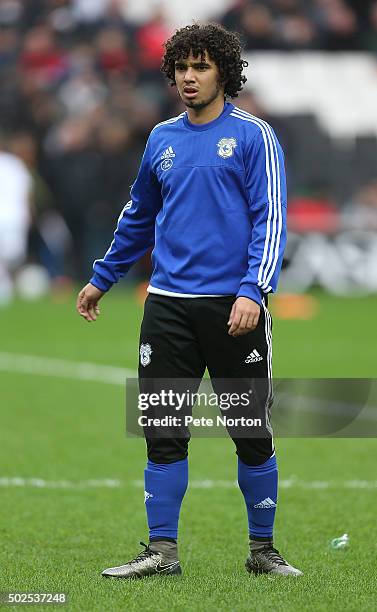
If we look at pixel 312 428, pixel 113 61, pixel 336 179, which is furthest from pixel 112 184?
pixel 312 428

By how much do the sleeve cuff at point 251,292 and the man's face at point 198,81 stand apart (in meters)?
0.73

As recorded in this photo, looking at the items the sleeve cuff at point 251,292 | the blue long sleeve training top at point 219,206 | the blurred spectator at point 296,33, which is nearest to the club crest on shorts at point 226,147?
the blue long sleeve training top at point 219,206

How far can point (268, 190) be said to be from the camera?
524cm

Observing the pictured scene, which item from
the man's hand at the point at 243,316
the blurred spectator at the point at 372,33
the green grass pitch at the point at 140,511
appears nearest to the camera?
the green grass pitch at the point at 140,511

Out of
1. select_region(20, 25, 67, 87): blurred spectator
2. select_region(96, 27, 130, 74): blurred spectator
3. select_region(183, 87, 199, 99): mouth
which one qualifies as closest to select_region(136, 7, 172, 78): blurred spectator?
select_region(96, 27, 130, 74): blurred spectator

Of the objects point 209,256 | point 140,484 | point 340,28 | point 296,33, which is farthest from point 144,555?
point 340,28

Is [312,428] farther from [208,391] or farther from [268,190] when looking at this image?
[268,190]

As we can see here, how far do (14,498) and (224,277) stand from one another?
2275mm

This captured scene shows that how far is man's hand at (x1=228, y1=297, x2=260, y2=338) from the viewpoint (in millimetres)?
5164

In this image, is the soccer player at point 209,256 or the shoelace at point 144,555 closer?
the soccer player at point 209,256

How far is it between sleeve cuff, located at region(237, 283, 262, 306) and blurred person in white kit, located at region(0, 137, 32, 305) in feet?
48.8

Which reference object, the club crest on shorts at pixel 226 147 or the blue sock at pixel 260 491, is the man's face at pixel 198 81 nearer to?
the club crest on shorts at pixel 226 147

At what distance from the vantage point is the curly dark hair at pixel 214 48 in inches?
211

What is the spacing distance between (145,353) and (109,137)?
51.9 feet
